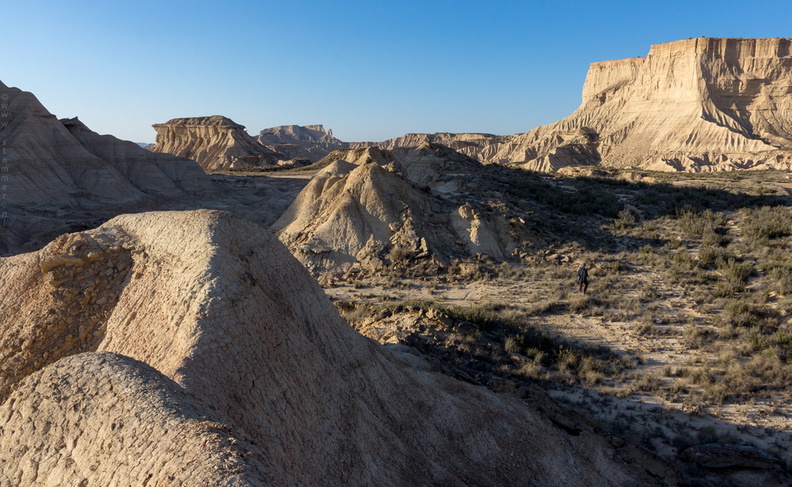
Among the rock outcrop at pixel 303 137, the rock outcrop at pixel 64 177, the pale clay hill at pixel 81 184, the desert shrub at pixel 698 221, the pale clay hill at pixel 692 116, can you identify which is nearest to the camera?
the desert shrub at pixel 698 221

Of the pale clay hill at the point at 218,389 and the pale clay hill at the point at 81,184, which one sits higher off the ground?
the pale clay hill at the point at 81,184

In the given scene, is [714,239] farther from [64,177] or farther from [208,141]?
[208,141]

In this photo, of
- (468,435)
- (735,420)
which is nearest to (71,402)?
(468,435)

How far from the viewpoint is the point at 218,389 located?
380 cm

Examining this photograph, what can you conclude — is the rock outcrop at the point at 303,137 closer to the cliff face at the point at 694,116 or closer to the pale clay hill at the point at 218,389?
the cliff face at the point at 694,116

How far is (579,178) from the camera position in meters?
35.0

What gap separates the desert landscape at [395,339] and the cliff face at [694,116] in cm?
3575

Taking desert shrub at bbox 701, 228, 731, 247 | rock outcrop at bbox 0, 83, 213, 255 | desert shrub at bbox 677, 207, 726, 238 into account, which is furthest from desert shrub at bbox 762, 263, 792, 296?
rock outcrop at bbox 0, 83, 213, 255

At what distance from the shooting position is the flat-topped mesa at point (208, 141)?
58438 mm

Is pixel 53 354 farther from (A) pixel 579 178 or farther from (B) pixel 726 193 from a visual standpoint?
(A) pixel 579 178

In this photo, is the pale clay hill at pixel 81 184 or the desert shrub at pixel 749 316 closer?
the desert shrub at pixel 749 316

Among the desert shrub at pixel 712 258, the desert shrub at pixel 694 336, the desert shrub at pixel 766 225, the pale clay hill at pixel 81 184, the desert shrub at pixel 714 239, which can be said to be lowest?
the desert shrub at pixel 694 336

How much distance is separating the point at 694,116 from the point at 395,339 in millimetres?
66206

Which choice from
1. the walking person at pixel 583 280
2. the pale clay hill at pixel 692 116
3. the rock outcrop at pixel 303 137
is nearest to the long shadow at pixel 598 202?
the walking person at pixel 583 280
